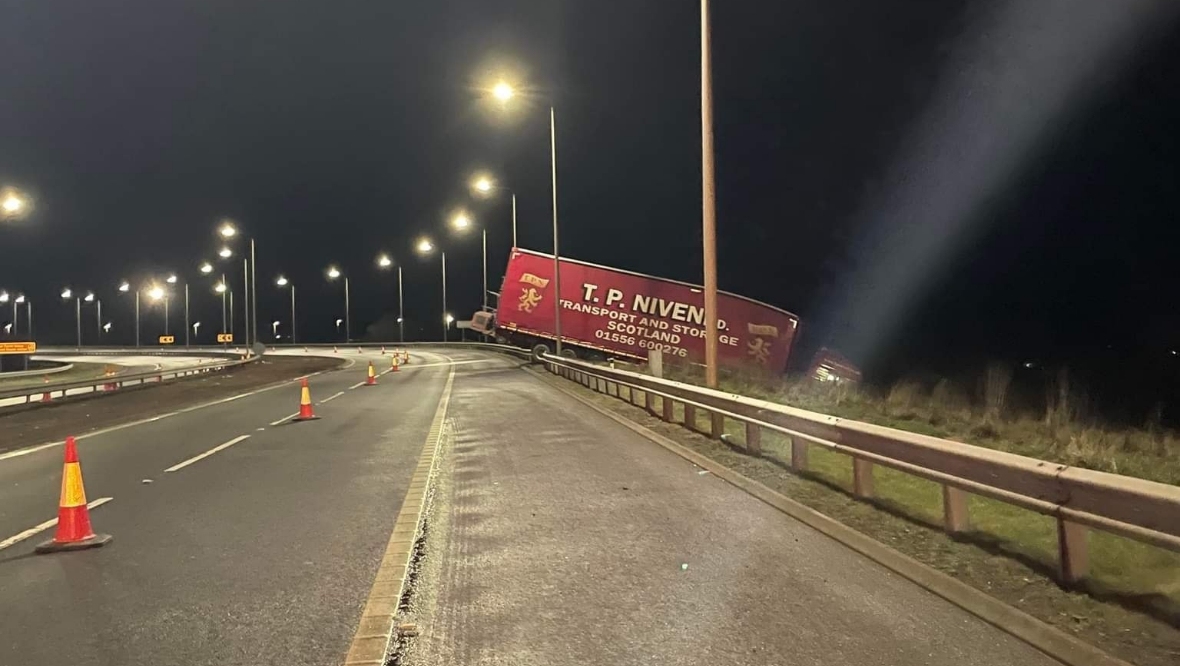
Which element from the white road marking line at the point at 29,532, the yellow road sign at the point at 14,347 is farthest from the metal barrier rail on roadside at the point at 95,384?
the white road marking line at the point at 29,532

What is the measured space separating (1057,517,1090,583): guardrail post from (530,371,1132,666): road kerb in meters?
0.54

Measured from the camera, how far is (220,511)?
27.8 ft

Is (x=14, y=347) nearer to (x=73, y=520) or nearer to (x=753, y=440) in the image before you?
(x=73, y=520)

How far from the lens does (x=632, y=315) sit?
111ft

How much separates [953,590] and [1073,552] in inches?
28.9

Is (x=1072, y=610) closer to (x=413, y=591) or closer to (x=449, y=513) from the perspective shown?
(x=413, y=591)

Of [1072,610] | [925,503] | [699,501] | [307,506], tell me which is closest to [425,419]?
[307,506]

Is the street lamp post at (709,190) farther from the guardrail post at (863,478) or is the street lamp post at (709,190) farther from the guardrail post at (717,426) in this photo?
the guardrail post at (863,478)

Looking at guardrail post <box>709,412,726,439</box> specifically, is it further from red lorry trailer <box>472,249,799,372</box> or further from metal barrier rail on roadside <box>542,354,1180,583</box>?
red lorry trailer <box>472,249,799,372</box>

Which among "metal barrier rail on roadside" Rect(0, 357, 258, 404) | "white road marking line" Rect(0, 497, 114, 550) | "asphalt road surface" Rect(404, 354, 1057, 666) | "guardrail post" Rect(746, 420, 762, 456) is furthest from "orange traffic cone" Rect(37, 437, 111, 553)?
"metal barrier rail on roadside" Rect(0, 357, 258, 404)

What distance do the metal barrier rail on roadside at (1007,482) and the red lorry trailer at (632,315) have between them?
72.4ft

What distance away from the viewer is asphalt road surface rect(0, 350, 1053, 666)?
4602 millimetres

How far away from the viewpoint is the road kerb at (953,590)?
171 inches

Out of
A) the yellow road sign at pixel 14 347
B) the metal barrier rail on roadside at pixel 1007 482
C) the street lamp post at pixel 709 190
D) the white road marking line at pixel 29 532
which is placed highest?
the street lamp post at pixel 709 190
